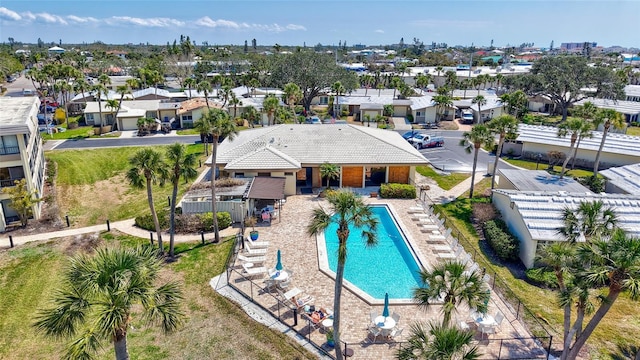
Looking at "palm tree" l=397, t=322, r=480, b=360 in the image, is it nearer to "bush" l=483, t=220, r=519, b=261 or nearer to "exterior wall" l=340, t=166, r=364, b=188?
"bush" l=483, t=220, r=519, b=261

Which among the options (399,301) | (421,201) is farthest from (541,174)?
(399,301)

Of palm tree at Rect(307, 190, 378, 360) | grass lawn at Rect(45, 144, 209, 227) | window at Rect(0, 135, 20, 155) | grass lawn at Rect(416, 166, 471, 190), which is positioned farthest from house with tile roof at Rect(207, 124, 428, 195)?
palm tree at Rect(307, 190, 378, 360)

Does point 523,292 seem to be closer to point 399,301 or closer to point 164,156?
point 399,301

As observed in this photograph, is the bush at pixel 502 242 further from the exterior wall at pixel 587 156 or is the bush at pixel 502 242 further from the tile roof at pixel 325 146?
the exterior wall at pixel 587 156

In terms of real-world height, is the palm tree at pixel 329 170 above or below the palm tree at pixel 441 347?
below

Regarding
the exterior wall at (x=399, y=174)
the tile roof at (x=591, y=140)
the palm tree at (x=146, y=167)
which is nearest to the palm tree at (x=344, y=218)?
the palm tree at (x=146, y=167)

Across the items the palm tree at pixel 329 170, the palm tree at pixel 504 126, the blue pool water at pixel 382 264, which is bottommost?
the blue pool water at pixel 382 264

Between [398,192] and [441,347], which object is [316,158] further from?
[441,347]
